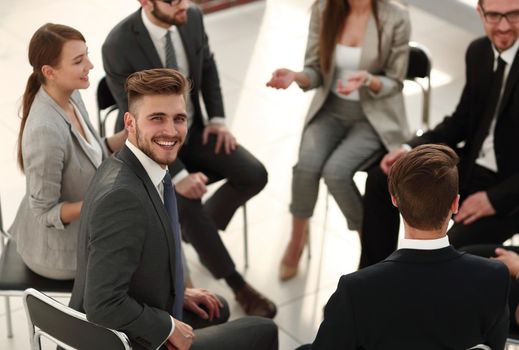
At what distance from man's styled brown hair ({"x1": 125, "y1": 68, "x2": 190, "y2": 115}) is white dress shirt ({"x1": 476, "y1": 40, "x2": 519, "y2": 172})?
52.0 inches

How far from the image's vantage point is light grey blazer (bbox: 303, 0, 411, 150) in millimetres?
3520

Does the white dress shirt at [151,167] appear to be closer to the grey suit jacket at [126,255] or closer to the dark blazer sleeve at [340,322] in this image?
the grey suit jacket at [126,255]

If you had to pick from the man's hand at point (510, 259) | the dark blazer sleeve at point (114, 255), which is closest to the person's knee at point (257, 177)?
the man's hand at point (510, 259)

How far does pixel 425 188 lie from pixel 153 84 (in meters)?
0.79

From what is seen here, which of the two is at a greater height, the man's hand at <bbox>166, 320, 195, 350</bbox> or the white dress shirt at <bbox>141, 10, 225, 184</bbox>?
the white dress shirt at <bbox>141, 10, 225, 184</bbox>

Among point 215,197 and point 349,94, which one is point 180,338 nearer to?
point 215,197

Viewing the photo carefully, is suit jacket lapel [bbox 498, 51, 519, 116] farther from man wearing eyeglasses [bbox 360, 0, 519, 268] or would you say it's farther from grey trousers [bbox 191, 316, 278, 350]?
grey trousers [bbox 191, 316, 278, 350]

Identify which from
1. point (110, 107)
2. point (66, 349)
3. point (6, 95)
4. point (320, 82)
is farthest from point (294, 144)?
point (66, 349)

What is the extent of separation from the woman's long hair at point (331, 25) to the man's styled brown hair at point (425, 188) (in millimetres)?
1519

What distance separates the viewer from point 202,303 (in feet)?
9.23

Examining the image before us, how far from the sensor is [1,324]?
3.38 meters

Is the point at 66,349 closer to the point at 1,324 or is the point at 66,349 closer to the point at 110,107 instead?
the point at 1,324

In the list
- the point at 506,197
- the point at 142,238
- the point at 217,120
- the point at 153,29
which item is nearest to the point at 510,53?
the point at 506,197

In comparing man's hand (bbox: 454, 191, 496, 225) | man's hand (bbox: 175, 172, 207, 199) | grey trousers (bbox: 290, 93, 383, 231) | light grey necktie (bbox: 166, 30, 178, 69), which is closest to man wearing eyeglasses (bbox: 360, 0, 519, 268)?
man's hand (bbox: 454, 191, 496, 225)
